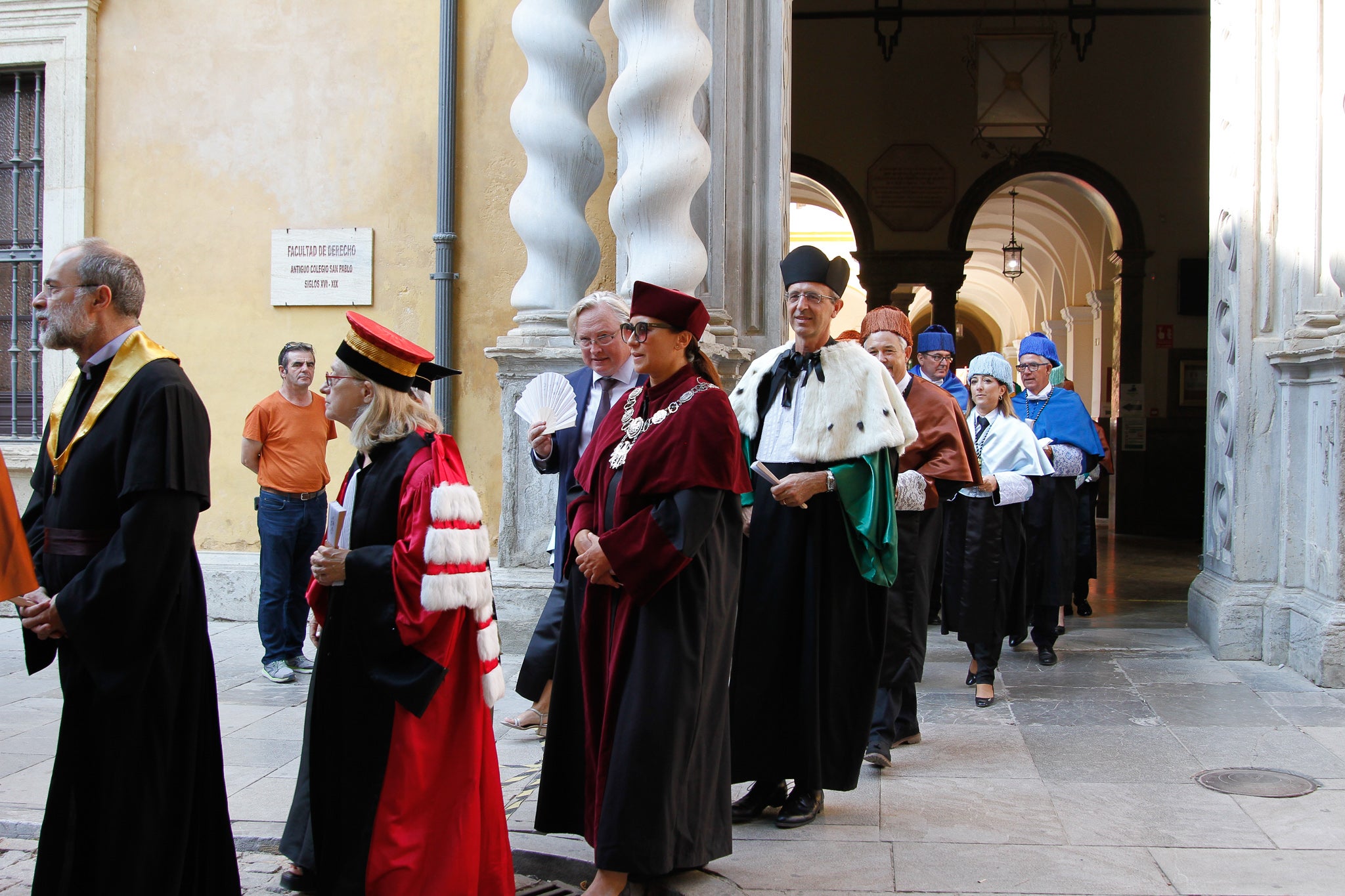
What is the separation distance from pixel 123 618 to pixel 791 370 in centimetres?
235

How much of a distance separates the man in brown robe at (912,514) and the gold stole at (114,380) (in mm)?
2931

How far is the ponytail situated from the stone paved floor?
1.49 metres

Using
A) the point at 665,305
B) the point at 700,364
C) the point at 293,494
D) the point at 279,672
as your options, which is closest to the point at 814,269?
the point at 700,364

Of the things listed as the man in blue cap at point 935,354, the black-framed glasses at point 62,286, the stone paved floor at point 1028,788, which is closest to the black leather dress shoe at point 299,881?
the stone paved floor at point 1028,788

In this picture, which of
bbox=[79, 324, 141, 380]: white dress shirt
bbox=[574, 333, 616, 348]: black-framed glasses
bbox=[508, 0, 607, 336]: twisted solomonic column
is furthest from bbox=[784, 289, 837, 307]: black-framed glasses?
bbox=[508, 0, 607, 336]: twisted solomonic column

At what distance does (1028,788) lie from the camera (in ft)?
15.0

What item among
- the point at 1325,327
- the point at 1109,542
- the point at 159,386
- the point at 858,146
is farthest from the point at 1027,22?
the point at 159,386

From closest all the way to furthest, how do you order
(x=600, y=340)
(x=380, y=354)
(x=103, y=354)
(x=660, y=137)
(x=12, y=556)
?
(x=12, y=556) < (x=103, y=354) < (x=380, y=354) < (x=600, y=340) < (x=660, y=137)

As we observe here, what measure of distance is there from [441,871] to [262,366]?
5611 millimetres

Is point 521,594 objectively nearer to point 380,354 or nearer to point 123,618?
point 380,354

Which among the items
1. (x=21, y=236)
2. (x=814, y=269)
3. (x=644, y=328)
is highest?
(x=21, y=236)

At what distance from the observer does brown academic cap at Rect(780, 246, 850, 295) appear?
4.22 m

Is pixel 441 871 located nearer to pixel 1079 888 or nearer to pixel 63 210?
pixel 1079 888

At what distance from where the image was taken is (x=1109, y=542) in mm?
14672
